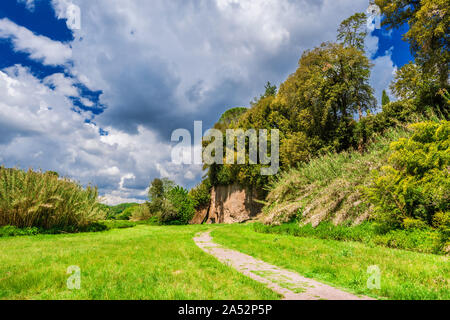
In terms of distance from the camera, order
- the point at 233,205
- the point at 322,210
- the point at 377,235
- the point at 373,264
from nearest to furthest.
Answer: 1. the point at 373,264
2. the point at 377,235
3. the point at 322,210
4. the point at 233,205

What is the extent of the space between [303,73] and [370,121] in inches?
245

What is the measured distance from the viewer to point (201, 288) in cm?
370

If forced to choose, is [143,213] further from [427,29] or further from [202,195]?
[427,29]

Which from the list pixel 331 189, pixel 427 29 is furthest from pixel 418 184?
pixel 427 29

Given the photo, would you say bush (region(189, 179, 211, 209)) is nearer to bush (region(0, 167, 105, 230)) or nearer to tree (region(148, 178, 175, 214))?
tree (region(148, 178, 175, 214))

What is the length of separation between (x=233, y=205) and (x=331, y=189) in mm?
20318

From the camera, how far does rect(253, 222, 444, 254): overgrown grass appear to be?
21.9 ft

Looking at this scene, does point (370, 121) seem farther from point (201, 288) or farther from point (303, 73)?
point (201, 288)

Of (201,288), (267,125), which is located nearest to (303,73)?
(267,125)

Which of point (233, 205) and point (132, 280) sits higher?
point (132, 280)

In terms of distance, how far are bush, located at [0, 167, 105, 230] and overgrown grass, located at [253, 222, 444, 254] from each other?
1391cm

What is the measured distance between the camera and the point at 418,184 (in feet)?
25.9

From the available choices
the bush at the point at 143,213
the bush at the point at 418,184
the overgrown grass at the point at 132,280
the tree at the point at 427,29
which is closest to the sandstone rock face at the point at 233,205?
the bush at the point at 143,213
